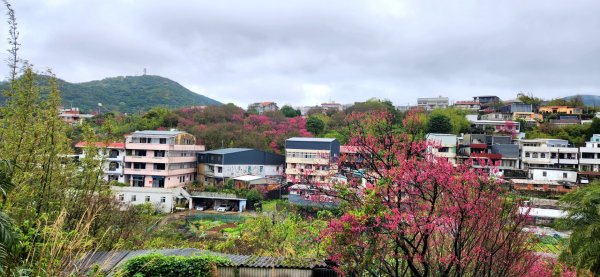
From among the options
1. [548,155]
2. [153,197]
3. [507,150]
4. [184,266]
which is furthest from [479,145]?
[184,266]

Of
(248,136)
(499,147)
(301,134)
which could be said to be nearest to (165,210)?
(248,136)

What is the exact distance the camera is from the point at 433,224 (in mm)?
4734

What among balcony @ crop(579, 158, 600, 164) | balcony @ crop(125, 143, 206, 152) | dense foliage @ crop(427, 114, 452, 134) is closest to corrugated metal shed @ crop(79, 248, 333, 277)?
balcony @ crop(125, 143, 206, 152)

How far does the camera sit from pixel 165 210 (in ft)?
86.0

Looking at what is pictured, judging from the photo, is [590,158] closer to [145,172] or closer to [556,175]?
[556,175]

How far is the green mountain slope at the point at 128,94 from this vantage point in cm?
7475

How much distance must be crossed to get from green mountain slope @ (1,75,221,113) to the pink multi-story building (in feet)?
141

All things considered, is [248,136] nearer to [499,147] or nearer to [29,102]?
[499,147]

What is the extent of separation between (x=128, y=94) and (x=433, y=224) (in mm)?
92669

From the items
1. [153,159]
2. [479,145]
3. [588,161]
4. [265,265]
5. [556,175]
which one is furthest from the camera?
[479,145]

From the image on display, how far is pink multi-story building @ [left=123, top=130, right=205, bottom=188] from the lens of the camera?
97.8 ft

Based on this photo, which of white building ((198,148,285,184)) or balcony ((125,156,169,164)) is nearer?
balcony ((125,156,169,164))

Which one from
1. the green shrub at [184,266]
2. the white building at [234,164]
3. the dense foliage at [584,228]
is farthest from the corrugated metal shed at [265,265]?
the white building at [234,164]

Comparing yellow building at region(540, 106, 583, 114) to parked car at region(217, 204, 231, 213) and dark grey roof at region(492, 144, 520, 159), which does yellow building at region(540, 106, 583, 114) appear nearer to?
dark grey roof at region(492, 144, 520, 159)
